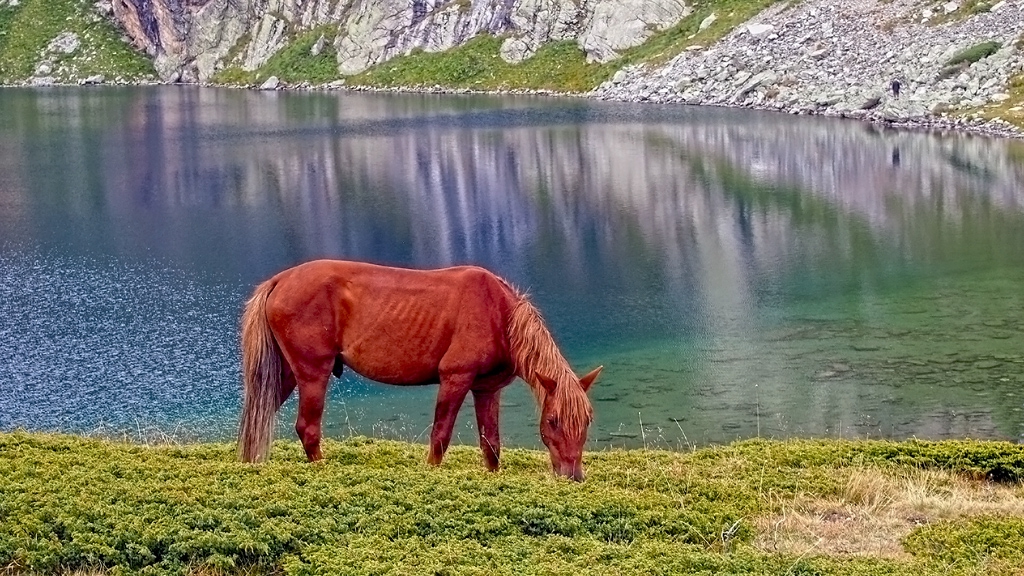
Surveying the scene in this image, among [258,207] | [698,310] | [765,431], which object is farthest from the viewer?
[258,207]

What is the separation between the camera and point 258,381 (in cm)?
1259

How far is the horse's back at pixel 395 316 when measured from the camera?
12.0 metres

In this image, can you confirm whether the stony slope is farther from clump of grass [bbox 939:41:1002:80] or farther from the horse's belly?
the horse's belly

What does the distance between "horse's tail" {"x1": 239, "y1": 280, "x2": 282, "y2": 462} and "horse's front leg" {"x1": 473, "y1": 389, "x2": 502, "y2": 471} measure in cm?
240

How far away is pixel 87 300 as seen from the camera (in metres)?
37.0

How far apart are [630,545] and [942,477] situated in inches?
239

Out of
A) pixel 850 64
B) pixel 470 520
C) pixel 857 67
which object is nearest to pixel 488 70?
pixel 850 64

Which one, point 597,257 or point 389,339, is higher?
point 389,339

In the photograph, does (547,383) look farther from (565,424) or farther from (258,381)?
(258,381)

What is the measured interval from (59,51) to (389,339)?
164758mm

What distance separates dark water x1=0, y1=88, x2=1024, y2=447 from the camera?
26797 mm

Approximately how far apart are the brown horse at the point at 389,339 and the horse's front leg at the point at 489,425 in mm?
12

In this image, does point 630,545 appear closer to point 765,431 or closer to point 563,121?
point 765,431

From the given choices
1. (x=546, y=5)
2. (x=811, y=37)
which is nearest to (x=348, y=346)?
(x=811, y=37)
